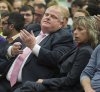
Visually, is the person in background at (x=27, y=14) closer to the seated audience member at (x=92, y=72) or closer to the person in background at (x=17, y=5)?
the person in background at (x=17, y=5)

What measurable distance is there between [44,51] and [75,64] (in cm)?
57

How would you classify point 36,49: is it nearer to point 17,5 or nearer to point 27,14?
point 27,14

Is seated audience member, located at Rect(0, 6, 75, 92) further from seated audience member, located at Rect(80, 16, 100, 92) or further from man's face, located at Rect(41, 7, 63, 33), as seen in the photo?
seated audience member, located at Rect(80, 16, 100, 92)

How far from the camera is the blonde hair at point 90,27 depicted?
4766 millimetres

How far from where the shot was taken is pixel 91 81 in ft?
14.5

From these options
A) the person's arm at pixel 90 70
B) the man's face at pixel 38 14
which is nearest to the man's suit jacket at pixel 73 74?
the person's arm at pixel 90 70

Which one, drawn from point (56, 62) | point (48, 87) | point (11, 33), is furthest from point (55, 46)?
point (11, 33)

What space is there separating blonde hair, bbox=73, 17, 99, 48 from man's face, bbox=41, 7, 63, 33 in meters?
0.45

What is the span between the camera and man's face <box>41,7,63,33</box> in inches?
207

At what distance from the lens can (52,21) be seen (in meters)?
5.26

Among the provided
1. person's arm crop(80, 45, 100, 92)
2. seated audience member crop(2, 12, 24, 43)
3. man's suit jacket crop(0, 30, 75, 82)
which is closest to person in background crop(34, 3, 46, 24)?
seated audience member crop(2, 12, 24, 43)

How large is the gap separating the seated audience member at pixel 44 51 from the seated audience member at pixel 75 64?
8.8 inches

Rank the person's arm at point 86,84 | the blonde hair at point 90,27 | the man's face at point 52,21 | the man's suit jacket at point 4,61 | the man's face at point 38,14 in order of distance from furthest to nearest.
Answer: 1. the man's face at point 38,14
2. the man's suit jacket at point 4,61
3. the man's face at point 52,21
4. the blonde hair at point 90,27
5. the person's arm at point 86,84

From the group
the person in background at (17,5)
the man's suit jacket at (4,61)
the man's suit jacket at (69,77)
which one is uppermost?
the man's suit jacket at (69,77)
